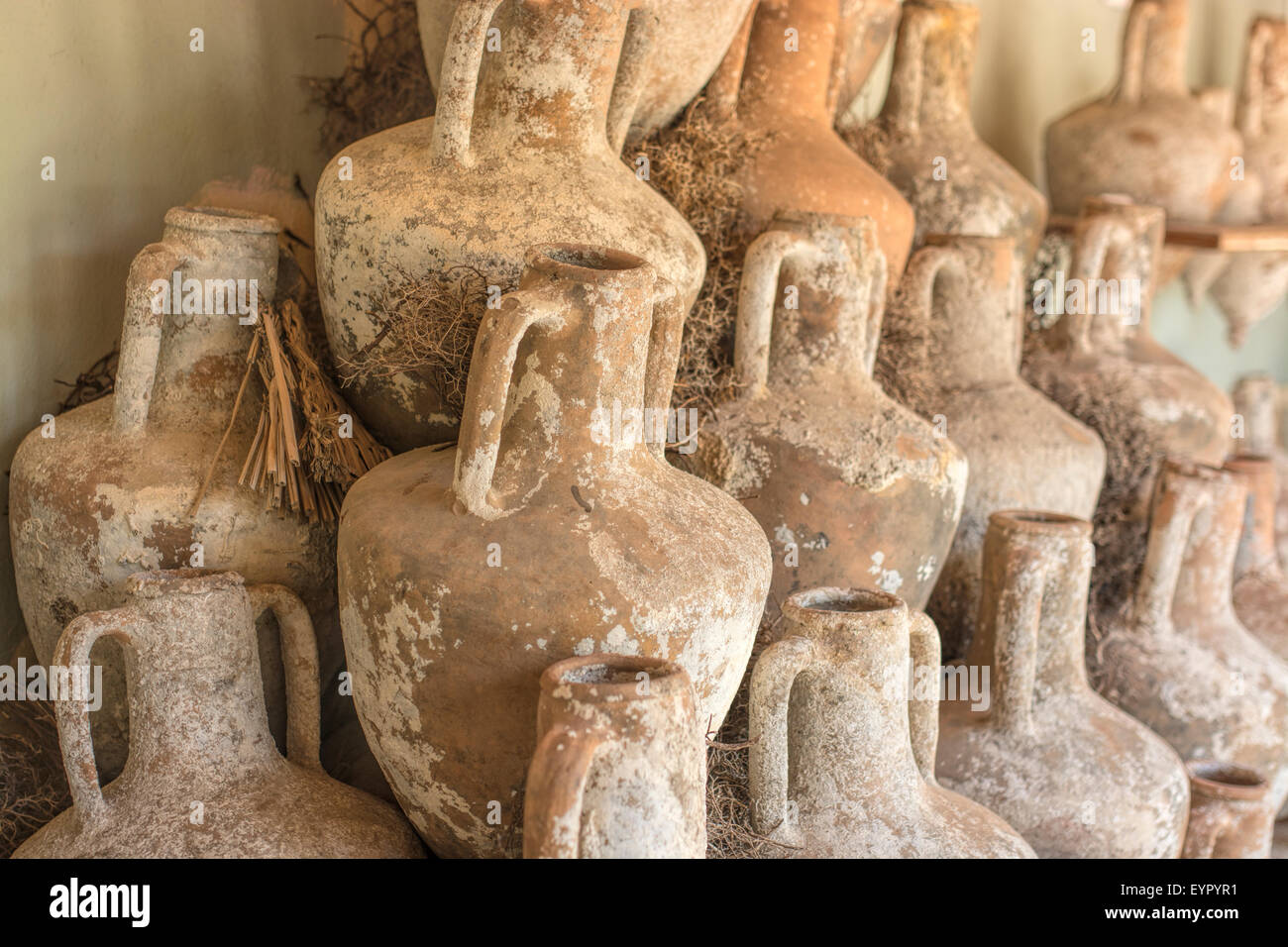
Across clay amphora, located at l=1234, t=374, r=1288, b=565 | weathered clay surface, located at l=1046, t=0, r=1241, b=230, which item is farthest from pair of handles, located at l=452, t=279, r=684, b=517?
clay amphora, located at l=1234, t=374, r=1288, b=565

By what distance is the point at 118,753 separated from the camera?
1.55m

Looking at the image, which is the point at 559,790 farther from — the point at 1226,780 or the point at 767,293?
the point at 1226,780

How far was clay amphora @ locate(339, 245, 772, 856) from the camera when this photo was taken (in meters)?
1.22

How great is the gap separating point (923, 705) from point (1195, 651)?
85 cm

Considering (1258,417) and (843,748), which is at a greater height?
(843,748)

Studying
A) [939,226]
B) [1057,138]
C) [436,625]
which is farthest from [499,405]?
[1057,138]

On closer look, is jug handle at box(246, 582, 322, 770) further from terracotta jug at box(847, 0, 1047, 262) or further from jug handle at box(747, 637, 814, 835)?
terracotta jug at box(847, 0, 1047, 262)

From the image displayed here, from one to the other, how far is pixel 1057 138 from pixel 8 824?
2493 millimetres

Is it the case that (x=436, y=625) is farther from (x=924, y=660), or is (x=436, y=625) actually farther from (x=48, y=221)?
(x=48, y=221)

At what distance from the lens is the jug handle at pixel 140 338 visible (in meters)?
1.48

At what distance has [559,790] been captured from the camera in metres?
1.07

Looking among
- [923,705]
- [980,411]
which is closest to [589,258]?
[923,705]

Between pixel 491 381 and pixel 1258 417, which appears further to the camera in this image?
pixel 1258 417

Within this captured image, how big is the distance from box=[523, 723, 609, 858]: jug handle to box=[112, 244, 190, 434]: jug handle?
0.71 m
